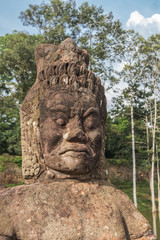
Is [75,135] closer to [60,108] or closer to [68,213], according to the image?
[60,108]

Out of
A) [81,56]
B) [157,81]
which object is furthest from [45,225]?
[157,81]

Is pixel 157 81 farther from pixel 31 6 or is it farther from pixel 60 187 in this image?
pixel 60 187

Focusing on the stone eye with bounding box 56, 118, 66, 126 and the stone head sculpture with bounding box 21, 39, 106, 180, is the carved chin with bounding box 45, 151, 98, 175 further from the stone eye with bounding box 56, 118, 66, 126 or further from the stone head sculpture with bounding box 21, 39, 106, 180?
the stone eye with bounding box 56, 118, 66, 126

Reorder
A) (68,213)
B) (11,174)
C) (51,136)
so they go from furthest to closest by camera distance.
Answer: (11,174) → (51,136) → (68,213)

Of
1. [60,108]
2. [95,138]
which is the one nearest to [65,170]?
[95,138]

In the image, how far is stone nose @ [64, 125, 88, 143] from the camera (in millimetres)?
2922

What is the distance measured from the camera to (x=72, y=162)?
2.88 m

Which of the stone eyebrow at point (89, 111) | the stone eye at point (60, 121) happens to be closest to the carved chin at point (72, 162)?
the stone eye at point (60, 121)

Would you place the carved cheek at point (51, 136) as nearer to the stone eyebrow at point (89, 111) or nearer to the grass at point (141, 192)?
the stone eyebrow at point (89, 111)

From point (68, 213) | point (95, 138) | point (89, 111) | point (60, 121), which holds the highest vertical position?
point (89, 111)

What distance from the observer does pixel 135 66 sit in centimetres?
1427

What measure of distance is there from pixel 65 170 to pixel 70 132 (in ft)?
1.41

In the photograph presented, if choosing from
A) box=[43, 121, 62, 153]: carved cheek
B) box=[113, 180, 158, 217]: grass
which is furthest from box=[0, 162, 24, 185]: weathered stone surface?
box=[43, 121, 62, 153]: carved cheek

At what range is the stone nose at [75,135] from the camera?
2922 mm
